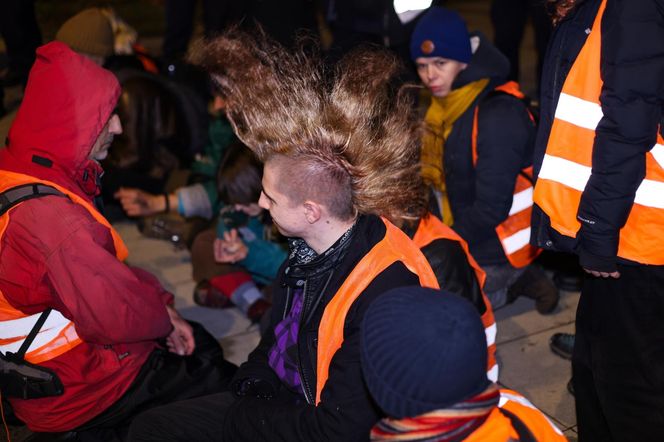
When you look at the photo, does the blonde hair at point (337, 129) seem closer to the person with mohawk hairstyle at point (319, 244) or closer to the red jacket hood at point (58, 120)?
the person with mohawk hairstyle at point (319, 244)

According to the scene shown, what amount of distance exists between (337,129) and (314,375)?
2.44ft

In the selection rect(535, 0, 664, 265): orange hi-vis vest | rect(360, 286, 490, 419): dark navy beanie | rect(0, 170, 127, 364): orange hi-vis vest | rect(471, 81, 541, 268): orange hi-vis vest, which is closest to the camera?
rect(360, 286, 490, 419): dark navy beanie

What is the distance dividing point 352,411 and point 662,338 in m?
1.10

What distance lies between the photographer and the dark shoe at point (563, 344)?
3764 millimetres

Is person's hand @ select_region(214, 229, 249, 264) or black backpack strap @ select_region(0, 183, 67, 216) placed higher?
black backpack strap @ select_region(0, 183, 67, 216)

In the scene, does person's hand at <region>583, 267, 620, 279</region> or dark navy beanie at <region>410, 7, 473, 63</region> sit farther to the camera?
dark navy beanie at <region>410, 7, 473, 63</region>

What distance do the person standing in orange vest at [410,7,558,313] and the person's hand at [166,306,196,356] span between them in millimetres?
1312

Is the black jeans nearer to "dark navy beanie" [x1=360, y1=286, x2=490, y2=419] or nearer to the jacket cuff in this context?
"dark navy beanie" [x1=360, y1=286, x2=490, y2=419]

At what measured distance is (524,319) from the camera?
4219 millimetres

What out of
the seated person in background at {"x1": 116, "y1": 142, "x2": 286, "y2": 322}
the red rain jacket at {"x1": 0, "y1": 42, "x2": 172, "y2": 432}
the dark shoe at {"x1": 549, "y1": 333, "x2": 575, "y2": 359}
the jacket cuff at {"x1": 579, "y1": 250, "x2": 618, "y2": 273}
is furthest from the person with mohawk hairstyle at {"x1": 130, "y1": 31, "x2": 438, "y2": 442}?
the dark shoe at {"x1": 549, "y1": 333, "x2": 575, "y2": 359}

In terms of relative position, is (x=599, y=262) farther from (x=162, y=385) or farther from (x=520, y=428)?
(x=162, y=385)

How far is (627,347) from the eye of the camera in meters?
2.56

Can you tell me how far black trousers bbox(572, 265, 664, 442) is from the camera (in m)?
2.51

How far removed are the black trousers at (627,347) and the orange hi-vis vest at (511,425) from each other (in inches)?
31.3
